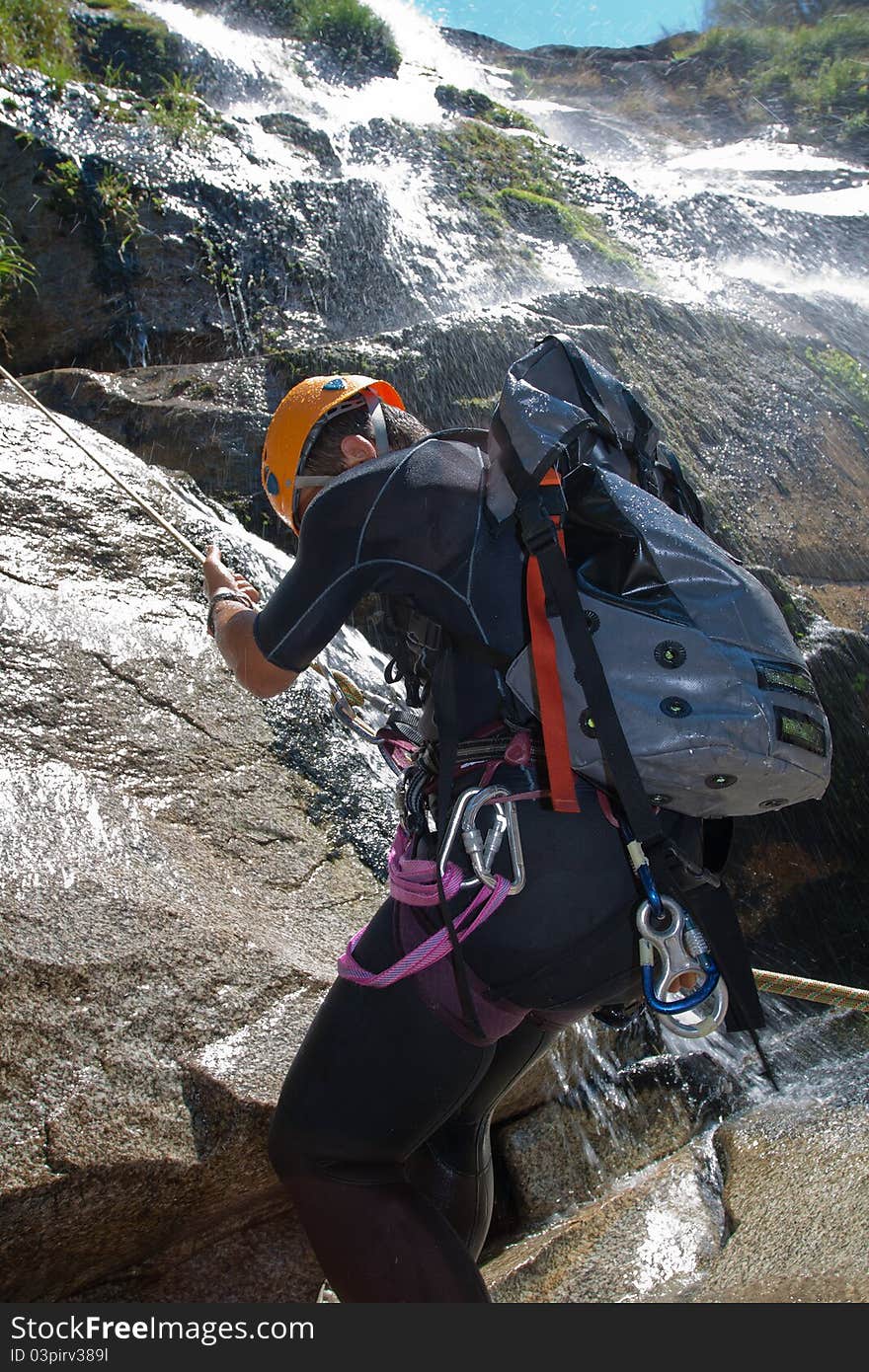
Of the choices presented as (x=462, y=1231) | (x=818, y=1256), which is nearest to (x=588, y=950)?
(x=462, y=1231)

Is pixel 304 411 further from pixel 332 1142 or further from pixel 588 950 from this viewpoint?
pixel 332 1142

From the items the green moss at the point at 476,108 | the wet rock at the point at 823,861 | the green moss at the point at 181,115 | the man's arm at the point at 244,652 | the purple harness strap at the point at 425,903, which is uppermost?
the green moss at the point at 476,108

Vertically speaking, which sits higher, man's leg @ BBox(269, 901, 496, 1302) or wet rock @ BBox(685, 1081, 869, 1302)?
man's leg @ BBox(269, 901, 496, 1302)

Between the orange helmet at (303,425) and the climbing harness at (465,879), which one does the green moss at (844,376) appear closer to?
the orange helmet at (303,425)

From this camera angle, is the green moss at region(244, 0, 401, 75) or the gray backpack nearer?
the gray backpack

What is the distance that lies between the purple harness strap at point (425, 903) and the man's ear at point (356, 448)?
31.1 inches

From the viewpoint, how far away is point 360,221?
360 inches

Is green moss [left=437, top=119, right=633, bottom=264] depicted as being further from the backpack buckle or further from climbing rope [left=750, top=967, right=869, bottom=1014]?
the backpack buckle

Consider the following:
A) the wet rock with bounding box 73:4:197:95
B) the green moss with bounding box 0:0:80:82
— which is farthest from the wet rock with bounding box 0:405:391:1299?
the wet rock with bounding box 73:4:197:95

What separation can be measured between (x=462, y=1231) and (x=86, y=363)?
658 cm

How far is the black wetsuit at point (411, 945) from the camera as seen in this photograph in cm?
183

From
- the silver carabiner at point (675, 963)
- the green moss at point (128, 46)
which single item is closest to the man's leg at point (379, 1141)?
the silver carabiner at point (675, 963)

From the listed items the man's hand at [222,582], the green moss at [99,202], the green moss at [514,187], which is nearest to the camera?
the man's hand at [222,582]

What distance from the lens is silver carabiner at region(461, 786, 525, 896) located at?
71.0 inches
